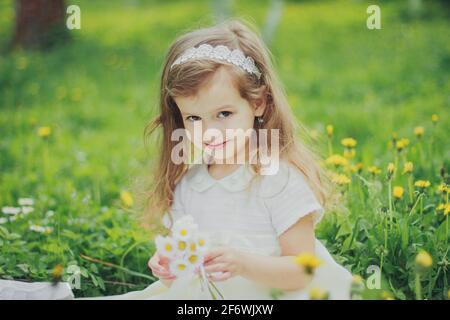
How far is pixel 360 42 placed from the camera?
5609mm

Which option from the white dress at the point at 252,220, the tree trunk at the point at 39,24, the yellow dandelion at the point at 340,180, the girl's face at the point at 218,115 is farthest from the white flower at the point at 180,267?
the tree trunk at the point at 39,24

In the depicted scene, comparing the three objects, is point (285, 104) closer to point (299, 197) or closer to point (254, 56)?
point (254, 56)

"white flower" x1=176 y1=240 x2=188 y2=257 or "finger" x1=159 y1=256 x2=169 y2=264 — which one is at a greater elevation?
"white flower" x1=176 y1=240 x2=188 y2=257

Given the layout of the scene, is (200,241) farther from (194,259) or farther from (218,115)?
(218,115)

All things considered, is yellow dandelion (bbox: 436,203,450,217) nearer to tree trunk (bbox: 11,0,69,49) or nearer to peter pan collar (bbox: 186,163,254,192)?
peter pan collar (bbox: 186,163,254,192)

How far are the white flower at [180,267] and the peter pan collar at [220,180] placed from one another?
15.7 inches

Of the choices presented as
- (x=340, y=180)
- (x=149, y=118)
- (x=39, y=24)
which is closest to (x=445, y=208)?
(x=340, y=180)

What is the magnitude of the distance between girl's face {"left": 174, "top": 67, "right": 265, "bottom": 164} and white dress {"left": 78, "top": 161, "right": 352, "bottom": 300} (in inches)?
5.4

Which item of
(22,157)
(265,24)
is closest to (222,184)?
(22,157)

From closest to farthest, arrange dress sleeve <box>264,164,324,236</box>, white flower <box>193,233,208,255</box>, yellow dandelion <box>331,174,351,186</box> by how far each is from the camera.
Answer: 1. white flower <box>193,233,208,255</box>
2. dress sleeve <box>264,164,324,236</box>
3. yellow dandelion <box>331,174,351,186</box>

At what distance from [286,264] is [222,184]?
340 mm

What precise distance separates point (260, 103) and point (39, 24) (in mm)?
4583

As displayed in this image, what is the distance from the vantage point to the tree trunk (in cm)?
584

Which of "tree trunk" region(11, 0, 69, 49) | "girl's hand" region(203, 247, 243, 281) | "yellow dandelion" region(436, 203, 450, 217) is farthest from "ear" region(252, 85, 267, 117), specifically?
"tree trunk" region(11, 0, 69, 49)
